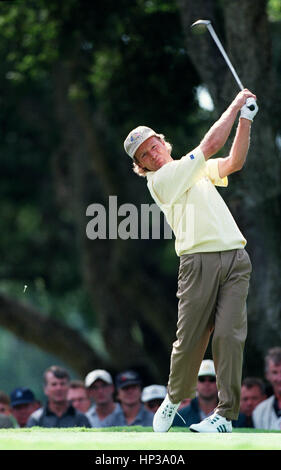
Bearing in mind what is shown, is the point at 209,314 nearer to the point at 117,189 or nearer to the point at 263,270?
the point at 263,270

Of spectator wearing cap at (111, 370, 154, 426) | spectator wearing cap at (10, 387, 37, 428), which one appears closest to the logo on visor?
spectator wearing cap at (111, 370, 154, 426)

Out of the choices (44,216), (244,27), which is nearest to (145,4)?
(244,27)

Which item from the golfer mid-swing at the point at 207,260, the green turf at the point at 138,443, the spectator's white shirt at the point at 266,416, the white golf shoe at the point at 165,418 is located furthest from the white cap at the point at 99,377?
the green turf at the point at 138,443

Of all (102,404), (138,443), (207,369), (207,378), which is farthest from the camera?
(102,404)

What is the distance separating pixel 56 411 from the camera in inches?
382

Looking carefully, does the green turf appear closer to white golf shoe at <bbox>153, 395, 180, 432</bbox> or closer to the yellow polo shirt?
white golf shoe at <bbox>153, 395, 180, 432</bbox>

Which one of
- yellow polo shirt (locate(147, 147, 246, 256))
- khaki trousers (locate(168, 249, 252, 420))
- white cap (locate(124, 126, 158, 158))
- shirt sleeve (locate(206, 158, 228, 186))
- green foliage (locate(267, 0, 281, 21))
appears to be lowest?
khaki trousers (locate(168, 249, 252, 420))

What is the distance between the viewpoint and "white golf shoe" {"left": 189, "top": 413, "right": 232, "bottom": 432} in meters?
6.41

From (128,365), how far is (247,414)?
7.61 metres

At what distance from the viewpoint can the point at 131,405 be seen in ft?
32.3

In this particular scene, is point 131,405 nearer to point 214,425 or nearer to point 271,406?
point 271,406

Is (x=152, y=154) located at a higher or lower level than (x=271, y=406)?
higher

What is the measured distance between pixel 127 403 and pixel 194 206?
3.91m

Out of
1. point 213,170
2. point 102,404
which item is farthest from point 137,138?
point 102,404
